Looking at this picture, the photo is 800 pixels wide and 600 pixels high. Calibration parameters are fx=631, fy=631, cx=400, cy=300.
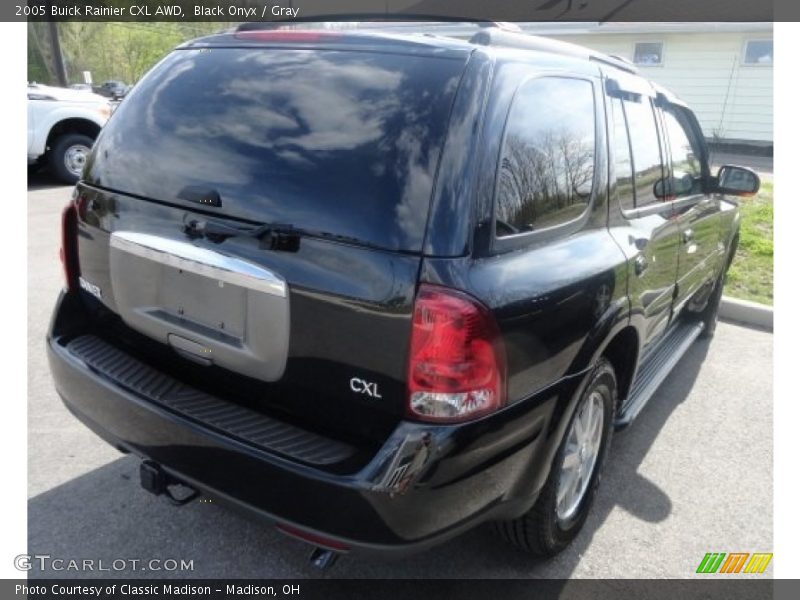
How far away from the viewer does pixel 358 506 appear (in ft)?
5.91

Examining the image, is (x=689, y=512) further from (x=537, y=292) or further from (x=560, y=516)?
(x=537, y=292)

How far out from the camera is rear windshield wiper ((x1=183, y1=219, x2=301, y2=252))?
1954mm

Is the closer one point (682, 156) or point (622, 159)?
point (622, 159)

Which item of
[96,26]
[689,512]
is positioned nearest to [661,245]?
[689,512]

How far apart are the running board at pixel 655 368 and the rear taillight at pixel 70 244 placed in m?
2.54

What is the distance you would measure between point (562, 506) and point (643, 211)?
144 cm

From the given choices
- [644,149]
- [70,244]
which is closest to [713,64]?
[644,149]

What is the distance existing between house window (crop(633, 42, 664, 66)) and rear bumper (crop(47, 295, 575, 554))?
64.8ft

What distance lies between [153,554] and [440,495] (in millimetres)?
1404

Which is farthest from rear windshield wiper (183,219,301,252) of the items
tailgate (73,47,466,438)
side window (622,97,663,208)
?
side window (622,97,663,208)

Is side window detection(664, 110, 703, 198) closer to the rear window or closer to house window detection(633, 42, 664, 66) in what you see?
the rear window

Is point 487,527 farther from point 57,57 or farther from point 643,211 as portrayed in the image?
point 57,57

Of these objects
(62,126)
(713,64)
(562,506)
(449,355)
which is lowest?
(562,506)

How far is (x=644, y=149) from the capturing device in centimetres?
318
